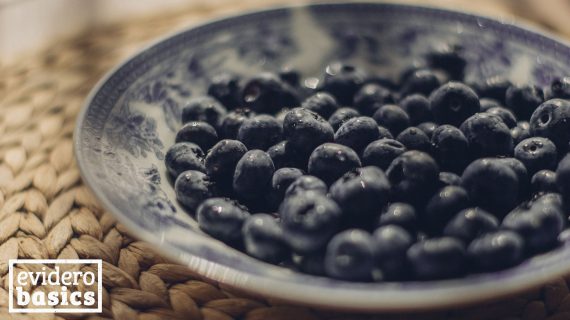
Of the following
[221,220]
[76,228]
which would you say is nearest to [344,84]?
[221,220]

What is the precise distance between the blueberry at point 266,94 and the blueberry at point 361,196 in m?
0.29

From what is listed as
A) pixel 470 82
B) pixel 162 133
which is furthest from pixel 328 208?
pixel 470 82

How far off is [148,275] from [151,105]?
302 millimetres

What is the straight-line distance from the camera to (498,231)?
650 millimetres

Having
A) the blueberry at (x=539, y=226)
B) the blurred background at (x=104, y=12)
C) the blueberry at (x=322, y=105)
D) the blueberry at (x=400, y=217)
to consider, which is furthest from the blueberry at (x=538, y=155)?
the blurred background at (x=104, y=12)

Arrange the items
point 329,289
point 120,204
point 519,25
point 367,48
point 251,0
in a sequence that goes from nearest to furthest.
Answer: point 329,289 < point 120,204 < point 519,25 < point 367,48 < point 251,0

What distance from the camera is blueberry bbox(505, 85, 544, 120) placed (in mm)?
914

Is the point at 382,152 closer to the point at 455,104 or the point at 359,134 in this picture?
the point at 359,134

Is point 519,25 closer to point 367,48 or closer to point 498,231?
point 367,48

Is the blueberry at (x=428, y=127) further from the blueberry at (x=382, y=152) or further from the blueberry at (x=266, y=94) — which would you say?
the blueberry at (x=266, y=94)

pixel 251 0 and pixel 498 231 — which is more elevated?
pixel 251 0

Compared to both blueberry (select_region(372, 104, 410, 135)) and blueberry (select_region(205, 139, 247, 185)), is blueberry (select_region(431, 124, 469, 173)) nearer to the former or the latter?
blueberry (select_region(372, 104, 410, 135))

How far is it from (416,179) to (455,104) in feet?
0.71

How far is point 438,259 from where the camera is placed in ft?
2.03
